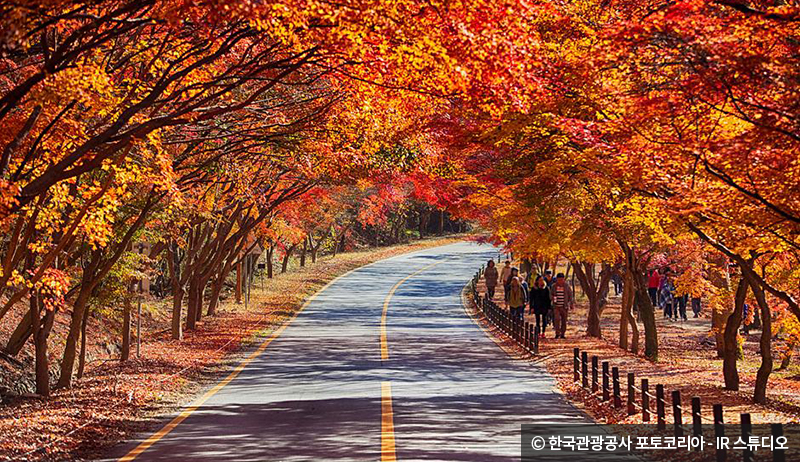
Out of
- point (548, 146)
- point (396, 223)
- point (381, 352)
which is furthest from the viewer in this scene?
point (396, 223)

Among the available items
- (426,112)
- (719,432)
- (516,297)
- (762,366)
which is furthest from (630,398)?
Answer: (516,297)

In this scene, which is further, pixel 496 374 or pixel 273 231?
pixel 273 231

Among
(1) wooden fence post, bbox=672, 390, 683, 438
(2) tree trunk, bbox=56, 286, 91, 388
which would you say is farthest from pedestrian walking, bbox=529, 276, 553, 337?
(1) wooden fence post, bbox=672, 390, 683, 438

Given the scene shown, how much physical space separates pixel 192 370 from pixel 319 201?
24.3 metres

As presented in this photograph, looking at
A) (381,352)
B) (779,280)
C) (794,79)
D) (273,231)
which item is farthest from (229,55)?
(273,231)

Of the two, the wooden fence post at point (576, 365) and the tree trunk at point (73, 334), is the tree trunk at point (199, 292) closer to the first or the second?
the tree trunk at point (73, 334)

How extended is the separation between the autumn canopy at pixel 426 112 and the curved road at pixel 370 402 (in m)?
3.33

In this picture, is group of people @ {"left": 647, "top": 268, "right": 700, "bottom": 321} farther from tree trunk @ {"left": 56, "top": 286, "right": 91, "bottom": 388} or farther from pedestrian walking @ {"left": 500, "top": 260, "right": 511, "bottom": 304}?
tree trunk @ {"left": 56, "top": 286, "right": 91, "bottom": 388}

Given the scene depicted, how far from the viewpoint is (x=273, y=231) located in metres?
38.3

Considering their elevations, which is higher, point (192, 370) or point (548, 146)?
point (548, 146)

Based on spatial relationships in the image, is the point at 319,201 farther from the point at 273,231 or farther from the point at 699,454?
the point at 699,454

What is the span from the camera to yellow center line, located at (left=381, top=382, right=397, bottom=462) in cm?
1117

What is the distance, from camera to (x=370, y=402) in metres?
15.6

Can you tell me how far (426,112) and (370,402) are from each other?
6.77 m
